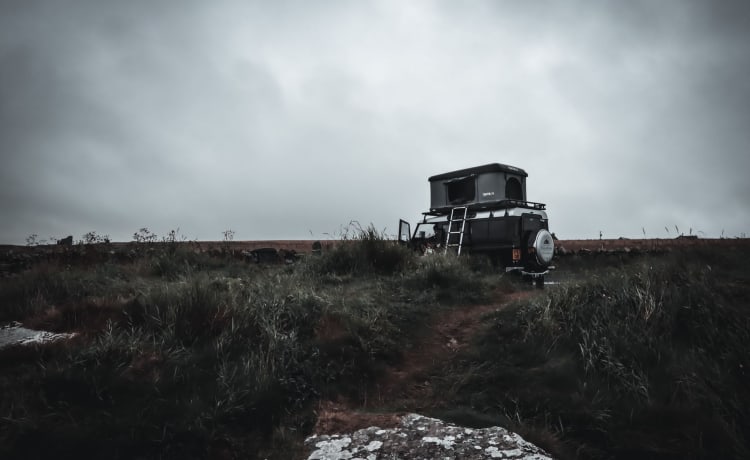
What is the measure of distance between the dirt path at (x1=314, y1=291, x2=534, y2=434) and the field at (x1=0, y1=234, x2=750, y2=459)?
2 cm

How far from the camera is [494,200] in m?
12.7

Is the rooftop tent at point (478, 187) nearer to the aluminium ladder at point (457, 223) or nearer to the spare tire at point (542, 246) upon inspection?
the aluminium ladder at point (457, 223)

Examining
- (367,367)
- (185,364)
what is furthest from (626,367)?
(185,364)

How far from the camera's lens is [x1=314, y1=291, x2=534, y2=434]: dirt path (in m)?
2.93

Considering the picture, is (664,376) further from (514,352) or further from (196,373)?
(196,373)

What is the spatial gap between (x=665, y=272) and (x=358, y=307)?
4.19 metres

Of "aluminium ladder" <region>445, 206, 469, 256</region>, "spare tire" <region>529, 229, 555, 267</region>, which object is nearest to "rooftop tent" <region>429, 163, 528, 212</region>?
"aluminium ladder" <region>445, 206, 469, 256</region>

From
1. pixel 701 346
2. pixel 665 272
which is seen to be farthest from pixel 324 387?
pixel 665 272

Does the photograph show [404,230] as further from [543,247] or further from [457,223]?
[543,247]

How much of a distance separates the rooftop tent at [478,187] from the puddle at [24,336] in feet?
36.1

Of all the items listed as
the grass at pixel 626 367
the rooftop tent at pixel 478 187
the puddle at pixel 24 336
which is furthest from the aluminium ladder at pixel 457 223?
the puddle at pixel 24 336

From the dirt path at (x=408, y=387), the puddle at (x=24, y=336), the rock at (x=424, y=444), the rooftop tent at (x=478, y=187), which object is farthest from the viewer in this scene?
the rooftop tent at (x=478, y=187)

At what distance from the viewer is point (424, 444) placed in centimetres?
254

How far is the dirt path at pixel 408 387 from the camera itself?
2934mm
